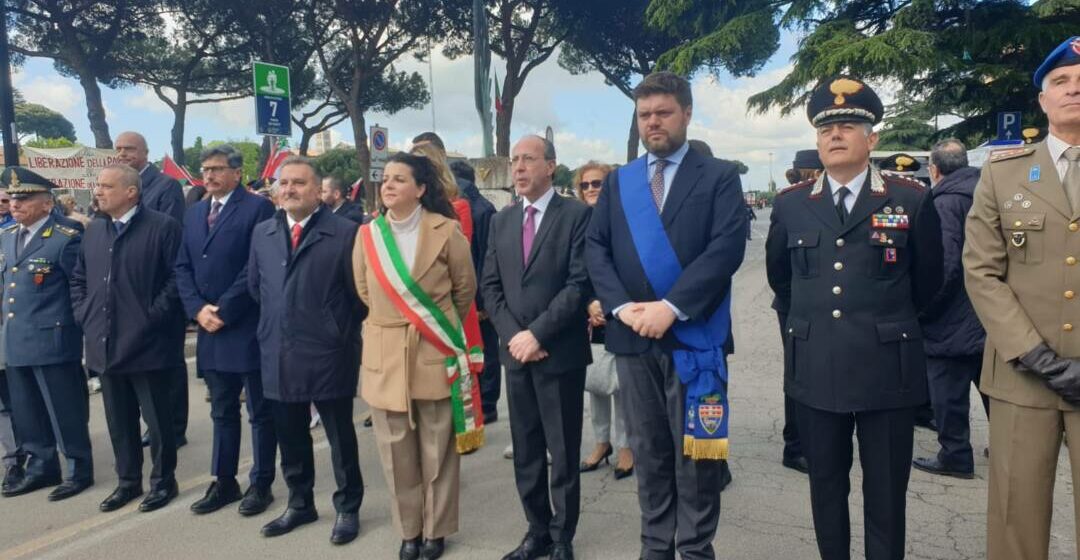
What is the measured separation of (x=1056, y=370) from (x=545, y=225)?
6.82 feet

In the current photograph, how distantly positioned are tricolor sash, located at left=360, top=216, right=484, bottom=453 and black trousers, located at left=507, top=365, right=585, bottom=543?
0.70ft

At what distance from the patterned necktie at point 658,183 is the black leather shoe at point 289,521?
2554 millimetres

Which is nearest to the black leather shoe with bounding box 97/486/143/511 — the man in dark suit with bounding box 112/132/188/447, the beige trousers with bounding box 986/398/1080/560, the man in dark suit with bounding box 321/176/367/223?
the man in dark suit with bounding box 112/132/188/447

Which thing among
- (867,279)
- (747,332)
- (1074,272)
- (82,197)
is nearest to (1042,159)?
(1074,272)

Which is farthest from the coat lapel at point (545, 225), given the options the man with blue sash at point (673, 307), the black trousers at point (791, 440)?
the black trousers at point (791, 440)

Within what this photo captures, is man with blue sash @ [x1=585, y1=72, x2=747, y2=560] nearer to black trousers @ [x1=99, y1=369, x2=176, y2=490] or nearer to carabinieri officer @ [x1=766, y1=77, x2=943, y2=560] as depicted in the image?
carabinieri officer @ [x1=766, y1=77, x2=943, y2=560]

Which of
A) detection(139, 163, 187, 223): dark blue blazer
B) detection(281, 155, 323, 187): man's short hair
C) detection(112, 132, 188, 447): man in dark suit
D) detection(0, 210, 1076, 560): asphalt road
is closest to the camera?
detection(0, 210, 1076, 560): asphalt road

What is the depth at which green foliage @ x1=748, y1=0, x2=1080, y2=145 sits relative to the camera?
1631 centimetres

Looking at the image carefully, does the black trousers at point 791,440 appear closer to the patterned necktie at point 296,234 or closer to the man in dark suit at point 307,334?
the man in dark suit at point 307,334

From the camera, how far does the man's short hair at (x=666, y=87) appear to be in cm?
313

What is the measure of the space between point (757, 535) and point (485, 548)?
136 centimetres

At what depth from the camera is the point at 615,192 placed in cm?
331

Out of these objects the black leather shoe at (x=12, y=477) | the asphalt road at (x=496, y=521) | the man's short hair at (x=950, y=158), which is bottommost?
the asphalt road at (x=496, y=521)

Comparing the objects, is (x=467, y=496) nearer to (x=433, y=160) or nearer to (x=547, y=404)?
(x=547, y=404)
